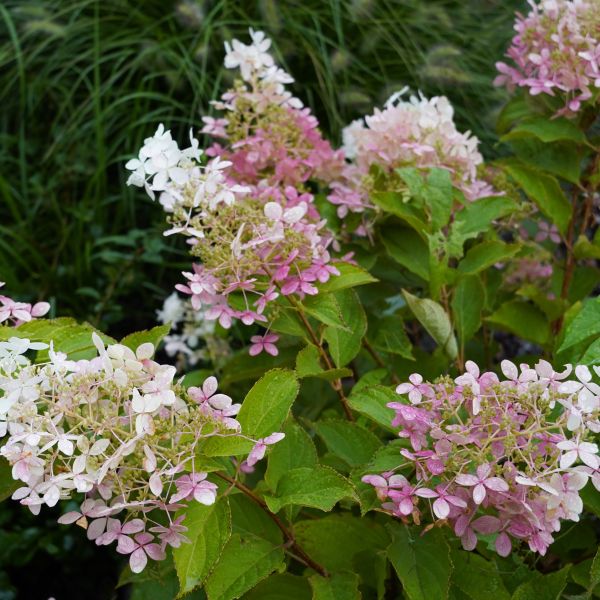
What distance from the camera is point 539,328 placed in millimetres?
1273

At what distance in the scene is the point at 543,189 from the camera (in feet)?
4.07

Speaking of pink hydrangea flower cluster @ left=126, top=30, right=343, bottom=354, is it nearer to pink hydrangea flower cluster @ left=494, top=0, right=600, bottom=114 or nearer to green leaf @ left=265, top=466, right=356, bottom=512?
green leaf @ left=265, top=466, right=356, bottom=512

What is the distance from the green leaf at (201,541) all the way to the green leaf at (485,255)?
0.56 m

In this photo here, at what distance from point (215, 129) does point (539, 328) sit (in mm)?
601

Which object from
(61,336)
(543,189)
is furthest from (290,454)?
(543,189)

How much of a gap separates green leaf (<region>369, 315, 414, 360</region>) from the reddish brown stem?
1.14 ft

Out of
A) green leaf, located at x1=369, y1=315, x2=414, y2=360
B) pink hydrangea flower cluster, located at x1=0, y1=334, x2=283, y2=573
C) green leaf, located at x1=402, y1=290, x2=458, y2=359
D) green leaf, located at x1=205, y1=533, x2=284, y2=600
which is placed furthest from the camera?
green leaf, located at x1=369, y1=315, x2=414, y2=360

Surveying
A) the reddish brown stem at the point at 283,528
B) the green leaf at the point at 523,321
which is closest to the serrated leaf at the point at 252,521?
the reddish brown stem at the point at 283,528

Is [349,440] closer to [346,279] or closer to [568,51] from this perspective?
[346,279]

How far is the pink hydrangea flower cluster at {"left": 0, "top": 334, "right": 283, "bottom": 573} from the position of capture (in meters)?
0.67

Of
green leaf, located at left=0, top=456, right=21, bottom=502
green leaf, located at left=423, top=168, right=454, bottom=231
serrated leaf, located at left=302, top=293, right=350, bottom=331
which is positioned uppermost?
green leaf, located at left=423, top=168, right=454, bottom=231

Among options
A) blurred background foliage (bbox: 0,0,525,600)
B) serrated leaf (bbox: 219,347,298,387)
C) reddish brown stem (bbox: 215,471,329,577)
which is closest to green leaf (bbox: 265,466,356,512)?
reddish brown stem (bbox: 215,471,329,577)

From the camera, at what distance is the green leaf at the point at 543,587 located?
2.77 ft

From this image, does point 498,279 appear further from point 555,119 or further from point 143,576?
point 143,576
